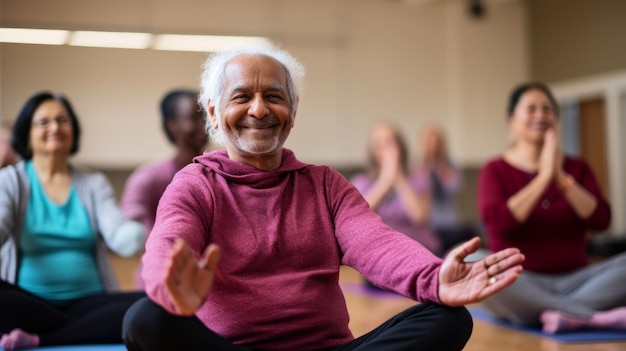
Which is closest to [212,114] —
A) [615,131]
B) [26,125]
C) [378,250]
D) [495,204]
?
[378,250]

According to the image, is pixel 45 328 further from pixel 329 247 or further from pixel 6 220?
pixel 329 247

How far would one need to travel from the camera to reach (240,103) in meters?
1.87

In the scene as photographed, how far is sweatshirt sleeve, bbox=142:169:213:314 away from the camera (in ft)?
4.80

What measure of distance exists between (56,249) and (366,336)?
1.54 meters

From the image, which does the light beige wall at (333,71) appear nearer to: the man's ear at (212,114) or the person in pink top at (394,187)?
the person in pink top at (394,187)

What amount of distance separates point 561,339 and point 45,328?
6.07 feet

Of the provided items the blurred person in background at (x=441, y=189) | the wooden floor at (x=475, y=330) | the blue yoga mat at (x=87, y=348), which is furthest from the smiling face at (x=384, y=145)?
the blue yoga mat at (x=87, y=348)

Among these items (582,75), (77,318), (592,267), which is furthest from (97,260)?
(582,75)

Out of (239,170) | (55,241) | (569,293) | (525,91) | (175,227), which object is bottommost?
(569,293)

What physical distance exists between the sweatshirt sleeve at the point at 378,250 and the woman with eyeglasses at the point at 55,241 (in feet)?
3.83

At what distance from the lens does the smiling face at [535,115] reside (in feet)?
11.3

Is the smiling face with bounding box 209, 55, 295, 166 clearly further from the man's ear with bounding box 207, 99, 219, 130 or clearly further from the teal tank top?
the teal tank top

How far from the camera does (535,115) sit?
3.44m

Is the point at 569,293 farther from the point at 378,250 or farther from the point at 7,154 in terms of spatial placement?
the point at 7,154
